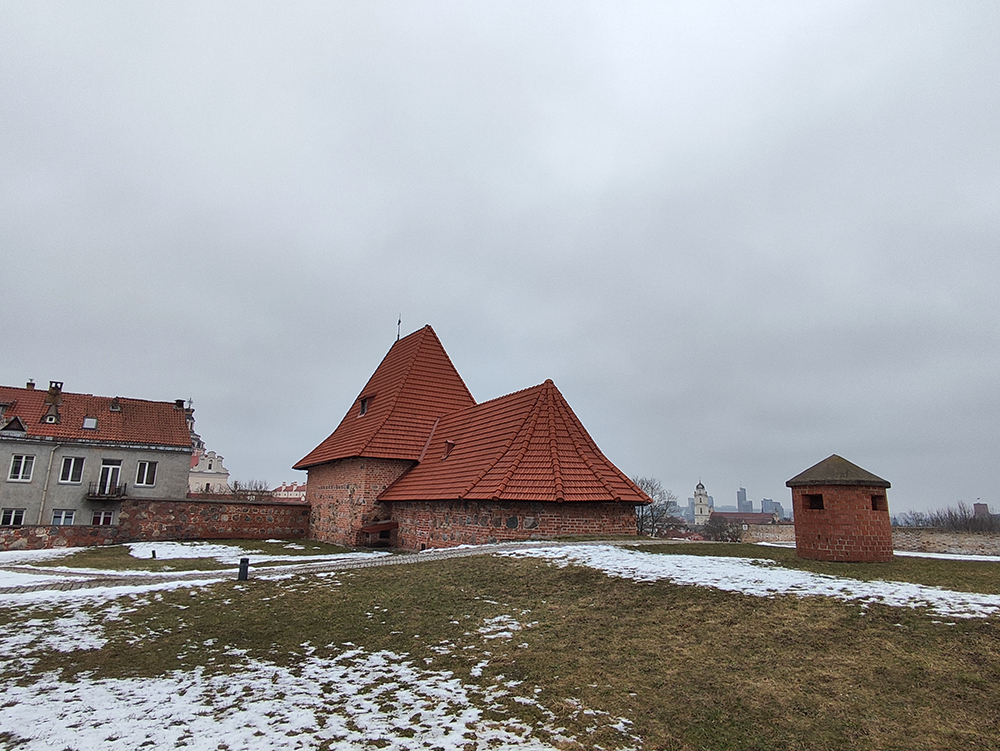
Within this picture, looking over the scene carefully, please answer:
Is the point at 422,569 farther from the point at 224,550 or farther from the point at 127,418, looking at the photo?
the point at 127,418

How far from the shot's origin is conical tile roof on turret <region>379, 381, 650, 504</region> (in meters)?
14.7

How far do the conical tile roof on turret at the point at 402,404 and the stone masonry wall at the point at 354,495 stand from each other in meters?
0.44

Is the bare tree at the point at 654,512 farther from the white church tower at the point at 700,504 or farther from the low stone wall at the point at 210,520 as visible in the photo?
the white church tower at the point at 700,504

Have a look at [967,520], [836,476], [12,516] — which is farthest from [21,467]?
[967,520]

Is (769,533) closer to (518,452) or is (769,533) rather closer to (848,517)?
(518,452)

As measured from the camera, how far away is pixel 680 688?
16.8 feet

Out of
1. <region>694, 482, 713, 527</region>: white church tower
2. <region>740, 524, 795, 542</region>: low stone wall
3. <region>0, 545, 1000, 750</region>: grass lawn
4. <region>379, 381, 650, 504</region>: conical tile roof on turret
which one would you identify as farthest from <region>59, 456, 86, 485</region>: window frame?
<region>694, 482, 713, 527</region>: white church tower

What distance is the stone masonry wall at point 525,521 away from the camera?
14.5 metres

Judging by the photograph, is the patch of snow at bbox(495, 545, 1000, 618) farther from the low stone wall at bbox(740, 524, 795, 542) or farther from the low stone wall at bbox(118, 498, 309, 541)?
the low stone wall at bbox(740, 524, 795, 542)

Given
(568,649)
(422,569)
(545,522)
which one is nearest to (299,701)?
(568,649)

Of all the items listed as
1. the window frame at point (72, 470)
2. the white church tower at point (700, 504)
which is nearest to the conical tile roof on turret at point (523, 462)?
the window frame at point (72, 470)

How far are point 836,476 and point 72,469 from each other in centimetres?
3577

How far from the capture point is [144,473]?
32688 mm

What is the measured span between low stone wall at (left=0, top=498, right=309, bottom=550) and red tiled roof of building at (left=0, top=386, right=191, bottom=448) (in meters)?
12.3
